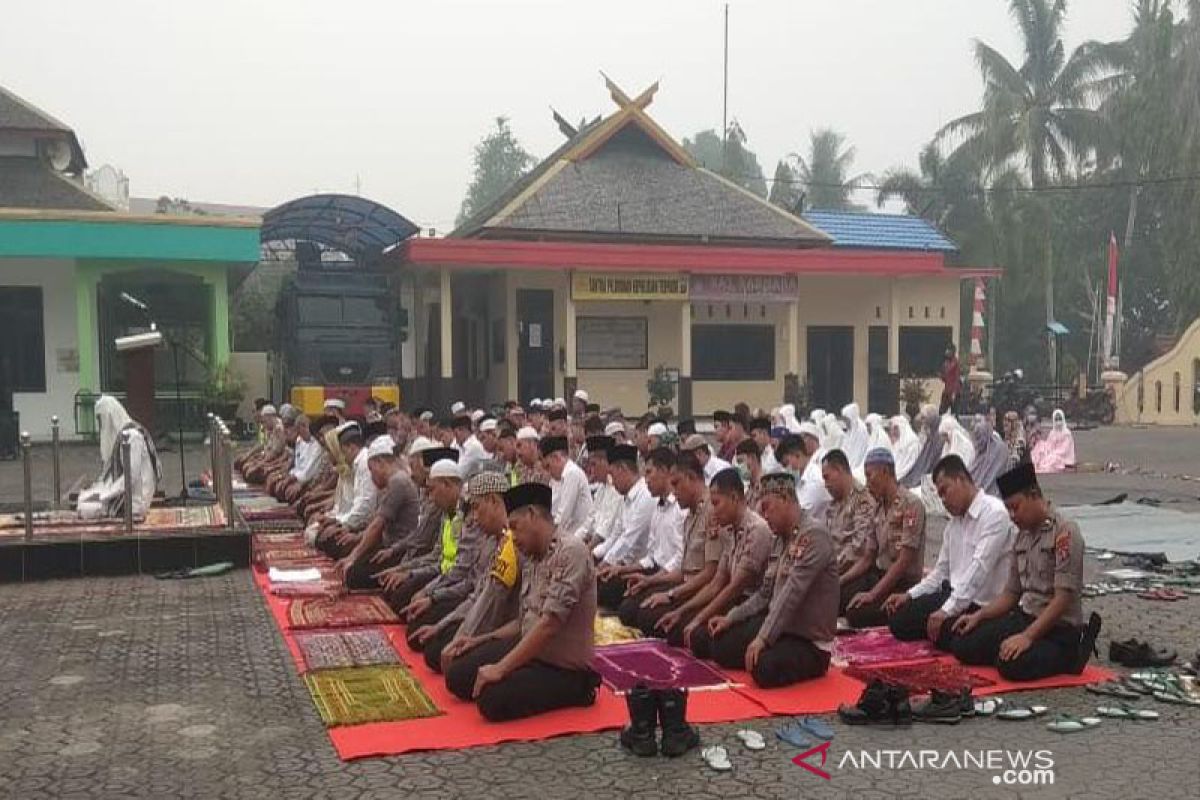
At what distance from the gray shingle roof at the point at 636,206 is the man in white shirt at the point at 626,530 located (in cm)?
1481

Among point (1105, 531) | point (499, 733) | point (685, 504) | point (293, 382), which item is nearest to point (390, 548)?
point (685, 504)

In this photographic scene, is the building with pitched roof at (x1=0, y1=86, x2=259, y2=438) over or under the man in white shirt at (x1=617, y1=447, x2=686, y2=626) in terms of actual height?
over

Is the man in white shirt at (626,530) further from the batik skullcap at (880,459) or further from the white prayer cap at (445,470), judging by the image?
the batik skullcap at (880,459)

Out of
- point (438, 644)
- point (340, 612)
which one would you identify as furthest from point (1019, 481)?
point (340, 612)

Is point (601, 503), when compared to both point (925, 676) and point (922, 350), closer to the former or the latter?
point (925, 676)

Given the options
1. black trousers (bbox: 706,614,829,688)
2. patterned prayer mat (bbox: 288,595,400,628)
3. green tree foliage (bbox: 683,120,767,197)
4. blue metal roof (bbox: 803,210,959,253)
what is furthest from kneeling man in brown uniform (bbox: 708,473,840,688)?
green tree foliage (bbox: 683,120,767,197)

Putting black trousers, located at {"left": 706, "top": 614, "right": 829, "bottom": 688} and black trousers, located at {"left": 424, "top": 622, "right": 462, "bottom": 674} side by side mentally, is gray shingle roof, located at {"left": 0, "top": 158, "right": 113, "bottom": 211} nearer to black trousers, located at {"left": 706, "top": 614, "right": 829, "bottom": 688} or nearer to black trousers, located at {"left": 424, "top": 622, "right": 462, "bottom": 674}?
black trousers, located at {"left": 424, "top": 622, "right": 462, "bottom": 674}

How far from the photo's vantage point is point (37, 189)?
20.9 metres

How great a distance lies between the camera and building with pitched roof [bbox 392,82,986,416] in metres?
21.8

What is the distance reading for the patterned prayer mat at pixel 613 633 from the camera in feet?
21.6

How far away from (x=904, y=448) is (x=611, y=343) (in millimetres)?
10823

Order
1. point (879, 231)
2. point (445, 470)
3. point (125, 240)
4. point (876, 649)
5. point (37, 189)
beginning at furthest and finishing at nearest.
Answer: point (879, 231), point (37, 189), point (125, 240), point (445, 470), point (876, 649)

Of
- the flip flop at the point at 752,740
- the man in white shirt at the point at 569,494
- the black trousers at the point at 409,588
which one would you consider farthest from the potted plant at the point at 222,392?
the flip flop at the point at 752,740

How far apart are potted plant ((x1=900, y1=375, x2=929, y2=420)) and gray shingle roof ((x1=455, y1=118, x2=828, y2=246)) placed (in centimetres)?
375
